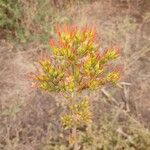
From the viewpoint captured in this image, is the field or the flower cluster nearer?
the flower cluster

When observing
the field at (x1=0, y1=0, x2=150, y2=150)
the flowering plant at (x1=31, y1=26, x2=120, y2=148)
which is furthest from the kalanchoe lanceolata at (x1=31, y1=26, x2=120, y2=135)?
the field at (x1=0, y1=0, x2=150, y2=150)

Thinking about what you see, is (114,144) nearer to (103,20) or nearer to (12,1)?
(103,20)

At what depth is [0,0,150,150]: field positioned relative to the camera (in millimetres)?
3945

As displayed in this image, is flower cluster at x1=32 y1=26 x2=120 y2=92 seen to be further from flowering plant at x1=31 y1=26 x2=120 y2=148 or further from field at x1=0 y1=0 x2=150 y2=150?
field at x1=0 y1=0 x2=150 y2=150

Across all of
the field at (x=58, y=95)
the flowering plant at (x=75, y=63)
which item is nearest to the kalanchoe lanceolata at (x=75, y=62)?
the flowering plant at (x=75, y=63)

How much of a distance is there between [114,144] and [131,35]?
1549 mm

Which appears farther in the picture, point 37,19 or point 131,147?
point 37,19

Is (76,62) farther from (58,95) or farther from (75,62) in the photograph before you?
(58,95)

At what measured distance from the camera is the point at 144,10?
5.14m

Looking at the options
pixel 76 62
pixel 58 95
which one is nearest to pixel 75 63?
pixel 76 62

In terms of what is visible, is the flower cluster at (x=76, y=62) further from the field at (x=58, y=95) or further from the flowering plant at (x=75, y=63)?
the field at (x=58, y=95)

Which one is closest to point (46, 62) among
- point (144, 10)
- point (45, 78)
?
point (45, 78)

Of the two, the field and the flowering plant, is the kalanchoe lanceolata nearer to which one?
the flowering plant

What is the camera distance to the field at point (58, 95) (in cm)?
395
